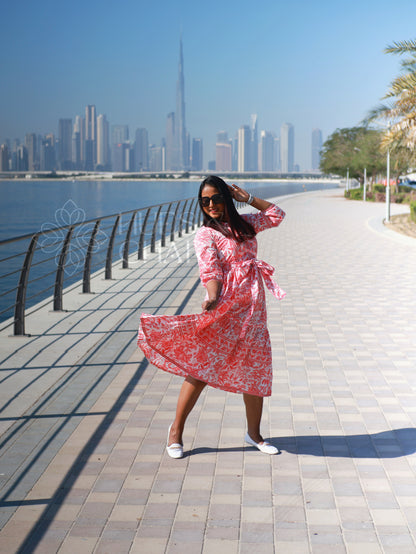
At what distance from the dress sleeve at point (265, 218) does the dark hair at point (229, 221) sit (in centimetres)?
9

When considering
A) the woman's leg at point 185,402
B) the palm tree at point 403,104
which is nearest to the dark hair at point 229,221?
the woman's leg at point 185,402

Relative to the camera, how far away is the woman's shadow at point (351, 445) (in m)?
4.25

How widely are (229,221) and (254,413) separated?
1.15 m

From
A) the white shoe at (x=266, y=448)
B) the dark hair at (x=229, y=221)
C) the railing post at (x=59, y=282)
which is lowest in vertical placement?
the white shoe at (x=266, y=448)

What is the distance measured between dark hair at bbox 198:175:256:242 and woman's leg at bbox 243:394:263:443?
3.08ft

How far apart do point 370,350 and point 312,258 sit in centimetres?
816

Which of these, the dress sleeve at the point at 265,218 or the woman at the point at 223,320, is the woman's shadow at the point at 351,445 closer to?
the woman at the point at 223,320

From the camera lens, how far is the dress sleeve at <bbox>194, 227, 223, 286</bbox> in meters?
3.91

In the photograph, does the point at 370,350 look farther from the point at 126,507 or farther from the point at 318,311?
the point at 126,507

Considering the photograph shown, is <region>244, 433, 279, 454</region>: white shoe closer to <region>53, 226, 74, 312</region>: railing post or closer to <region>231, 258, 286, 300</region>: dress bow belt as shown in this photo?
<region>231, 258, 286, 300</region>: dress bow belt

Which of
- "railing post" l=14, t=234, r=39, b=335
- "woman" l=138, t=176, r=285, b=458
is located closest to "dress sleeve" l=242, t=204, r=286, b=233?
"woman" l=138, t=176, r=285, b=458

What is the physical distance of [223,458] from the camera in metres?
4.15

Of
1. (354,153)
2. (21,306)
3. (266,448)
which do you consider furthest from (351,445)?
(354,153)

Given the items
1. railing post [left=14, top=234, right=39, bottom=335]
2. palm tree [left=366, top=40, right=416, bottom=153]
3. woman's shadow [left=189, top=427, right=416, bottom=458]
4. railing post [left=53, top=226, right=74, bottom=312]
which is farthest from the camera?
palm tree [left=366, top=40, right=416, bottom=153]
